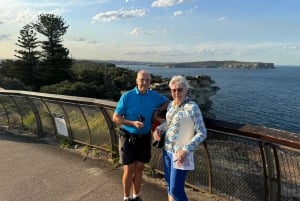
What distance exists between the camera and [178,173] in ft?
13.0

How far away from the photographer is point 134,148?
4.64 metres

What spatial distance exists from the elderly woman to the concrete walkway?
3.85ft

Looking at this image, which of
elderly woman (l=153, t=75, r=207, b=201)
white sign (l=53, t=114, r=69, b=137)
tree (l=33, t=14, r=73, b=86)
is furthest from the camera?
tree (l=33, t=14, r=73, b=86)

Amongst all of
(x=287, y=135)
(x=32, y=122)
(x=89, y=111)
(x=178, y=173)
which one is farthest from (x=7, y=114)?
(x=287, y=135)

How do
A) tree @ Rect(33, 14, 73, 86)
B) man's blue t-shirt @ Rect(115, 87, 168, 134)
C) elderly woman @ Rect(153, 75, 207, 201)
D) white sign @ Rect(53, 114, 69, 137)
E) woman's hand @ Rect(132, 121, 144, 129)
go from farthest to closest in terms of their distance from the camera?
tree @ Rect(33, 14, 73, 86)
white sign @ Rect(53, 114, 69, 137)
man's blue t-shirt @ Rect(115, 87, 168, 134)
woman's hand @ Rect(132, 121, 144, 129)
elderly woman @ Rect(153, 75, 207, 201)

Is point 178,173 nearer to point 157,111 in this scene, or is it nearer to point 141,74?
point 157,111

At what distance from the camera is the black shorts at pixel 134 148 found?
4609 millimetres

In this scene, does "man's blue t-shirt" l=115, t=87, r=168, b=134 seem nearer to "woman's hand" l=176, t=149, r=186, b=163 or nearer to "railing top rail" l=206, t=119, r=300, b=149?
"railing top rail" l=206, t=119, r=300, b=149

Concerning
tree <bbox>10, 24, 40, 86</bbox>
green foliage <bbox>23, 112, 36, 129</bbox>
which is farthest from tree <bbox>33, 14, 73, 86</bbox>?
green foliage <bbox>23, 112, 36, 129</bbox>

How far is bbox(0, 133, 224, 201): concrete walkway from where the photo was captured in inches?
207

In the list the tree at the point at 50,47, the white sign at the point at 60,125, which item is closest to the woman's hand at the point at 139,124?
the white sign at the point at 60,125

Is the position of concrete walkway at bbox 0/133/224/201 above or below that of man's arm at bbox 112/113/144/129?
below

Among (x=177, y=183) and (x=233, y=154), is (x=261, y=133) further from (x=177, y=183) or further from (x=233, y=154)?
(x=177, y=183)

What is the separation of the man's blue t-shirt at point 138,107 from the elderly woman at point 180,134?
0.51 m
